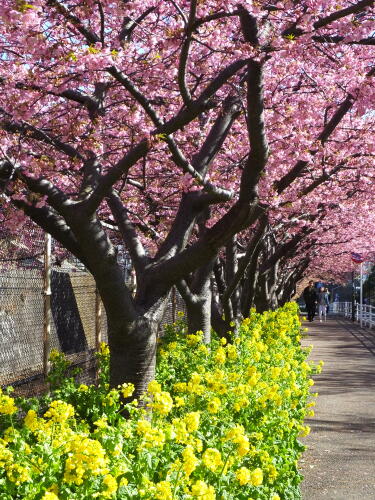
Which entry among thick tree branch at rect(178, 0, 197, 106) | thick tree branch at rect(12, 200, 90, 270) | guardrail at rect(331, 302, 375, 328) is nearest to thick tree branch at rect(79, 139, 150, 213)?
thick tree branch at rect(178, 0, 197, 106)

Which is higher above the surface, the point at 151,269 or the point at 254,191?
the point at 254,191

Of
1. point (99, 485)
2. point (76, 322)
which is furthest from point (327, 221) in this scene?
point (99, 485)

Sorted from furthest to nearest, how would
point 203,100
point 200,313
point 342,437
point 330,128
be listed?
point 200,313 → point 342,437 → point 330,128 → point 203,100

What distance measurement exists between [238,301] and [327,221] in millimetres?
5518

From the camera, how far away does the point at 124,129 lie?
24.1ft

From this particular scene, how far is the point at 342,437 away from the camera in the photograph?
8.21 m

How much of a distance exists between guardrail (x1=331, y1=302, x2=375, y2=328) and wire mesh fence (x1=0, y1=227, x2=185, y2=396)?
20.9 meters

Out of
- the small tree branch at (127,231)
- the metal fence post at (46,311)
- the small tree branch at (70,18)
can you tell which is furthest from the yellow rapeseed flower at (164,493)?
the metal fence post at (46,311)

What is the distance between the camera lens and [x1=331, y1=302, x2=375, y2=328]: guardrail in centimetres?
2980

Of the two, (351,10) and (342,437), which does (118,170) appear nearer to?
(351,10)

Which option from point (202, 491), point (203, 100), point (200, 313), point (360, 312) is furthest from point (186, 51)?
point (360, 312)

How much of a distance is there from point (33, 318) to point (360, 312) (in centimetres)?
2571

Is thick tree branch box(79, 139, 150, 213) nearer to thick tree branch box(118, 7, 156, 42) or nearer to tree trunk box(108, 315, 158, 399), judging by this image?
tree trunk box(108, 315, 158, 399)

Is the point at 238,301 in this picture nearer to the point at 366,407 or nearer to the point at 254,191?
the point at 366,407
